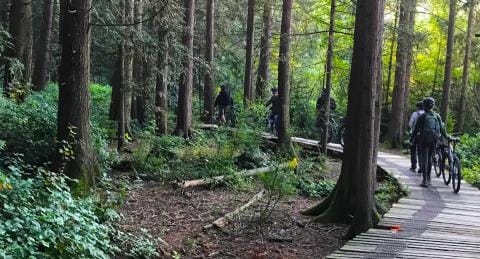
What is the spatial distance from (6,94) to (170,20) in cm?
514

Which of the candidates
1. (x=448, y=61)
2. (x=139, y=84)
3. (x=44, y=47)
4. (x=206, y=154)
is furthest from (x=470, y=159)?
(x=44, y=47)

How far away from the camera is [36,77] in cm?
2080

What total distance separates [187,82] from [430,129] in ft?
28.0

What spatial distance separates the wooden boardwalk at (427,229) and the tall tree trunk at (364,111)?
42cm

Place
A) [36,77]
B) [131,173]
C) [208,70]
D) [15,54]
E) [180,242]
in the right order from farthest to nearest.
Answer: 1. [36,77]
2. [208,70]
3. [15,54]
4. [131,173]
5. [180,242]

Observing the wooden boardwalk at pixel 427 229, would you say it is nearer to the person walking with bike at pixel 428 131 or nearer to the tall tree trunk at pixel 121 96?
the person walking with bike at pixel 428 131

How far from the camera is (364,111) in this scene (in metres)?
7.88

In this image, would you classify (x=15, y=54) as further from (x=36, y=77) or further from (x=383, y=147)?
(x=383, y=147)

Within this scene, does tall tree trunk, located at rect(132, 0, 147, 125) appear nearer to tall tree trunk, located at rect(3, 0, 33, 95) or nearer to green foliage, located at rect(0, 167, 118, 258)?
tall tree trunk, located at rect(3, 0, 33, 95)

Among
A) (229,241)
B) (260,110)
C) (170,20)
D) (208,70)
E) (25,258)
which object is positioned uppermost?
(170,20)

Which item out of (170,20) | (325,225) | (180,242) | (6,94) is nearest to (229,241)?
(180,242)

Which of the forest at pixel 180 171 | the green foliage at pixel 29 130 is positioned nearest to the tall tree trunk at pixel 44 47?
the forest at pixel 180 171

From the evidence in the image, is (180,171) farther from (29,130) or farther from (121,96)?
(29,130)

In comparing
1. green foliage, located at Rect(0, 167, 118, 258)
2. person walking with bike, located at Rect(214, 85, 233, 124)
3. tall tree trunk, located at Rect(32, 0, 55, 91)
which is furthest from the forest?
person walking with bike, located at Rect(214, 85, 233, 124)
